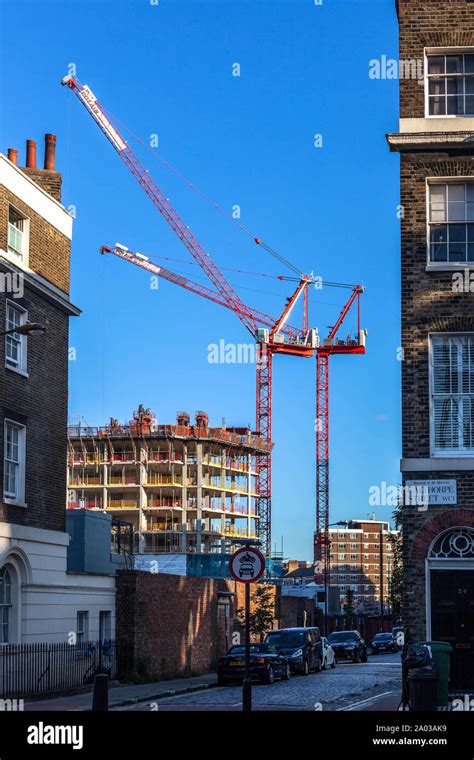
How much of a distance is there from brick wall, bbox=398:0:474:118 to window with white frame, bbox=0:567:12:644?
1506 centimetres

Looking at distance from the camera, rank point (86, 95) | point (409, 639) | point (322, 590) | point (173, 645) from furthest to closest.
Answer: point (86, 95) → point (322, 590) → point (173, 645) → point (409, 639)

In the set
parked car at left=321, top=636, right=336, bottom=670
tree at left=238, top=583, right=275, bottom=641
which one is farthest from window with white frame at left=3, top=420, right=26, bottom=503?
tree at left=238, top=583, right=275, bottom=641

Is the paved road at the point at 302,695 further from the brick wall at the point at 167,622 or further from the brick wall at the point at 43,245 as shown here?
the brick wall at the point at 43,245

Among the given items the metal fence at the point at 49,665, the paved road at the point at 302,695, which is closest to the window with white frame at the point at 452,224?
the paved road at the point at 302,695

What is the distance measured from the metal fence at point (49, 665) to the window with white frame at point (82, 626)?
1.30 ft

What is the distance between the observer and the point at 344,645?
58188 millimetres

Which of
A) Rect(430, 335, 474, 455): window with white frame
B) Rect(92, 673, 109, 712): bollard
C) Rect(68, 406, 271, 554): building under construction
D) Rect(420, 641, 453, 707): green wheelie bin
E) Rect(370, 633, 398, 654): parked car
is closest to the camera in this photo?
Rect(92, 673, 109, 712): bollard

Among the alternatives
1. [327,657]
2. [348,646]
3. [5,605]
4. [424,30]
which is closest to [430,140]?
[424,30]

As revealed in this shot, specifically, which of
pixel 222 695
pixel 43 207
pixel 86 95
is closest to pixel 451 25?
pixel 43 207

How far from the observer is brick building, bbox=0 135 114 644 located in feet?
104

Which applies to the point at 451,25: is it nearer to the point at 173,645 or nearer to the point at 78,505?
the point at 173,645

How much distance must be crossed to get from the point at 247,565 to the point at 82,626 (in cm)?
1617

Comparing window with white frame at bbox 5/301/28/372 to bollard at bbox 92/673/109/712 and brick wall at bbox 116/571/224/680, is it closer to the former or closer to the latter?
brick wall at bbox 116/571/224/680
